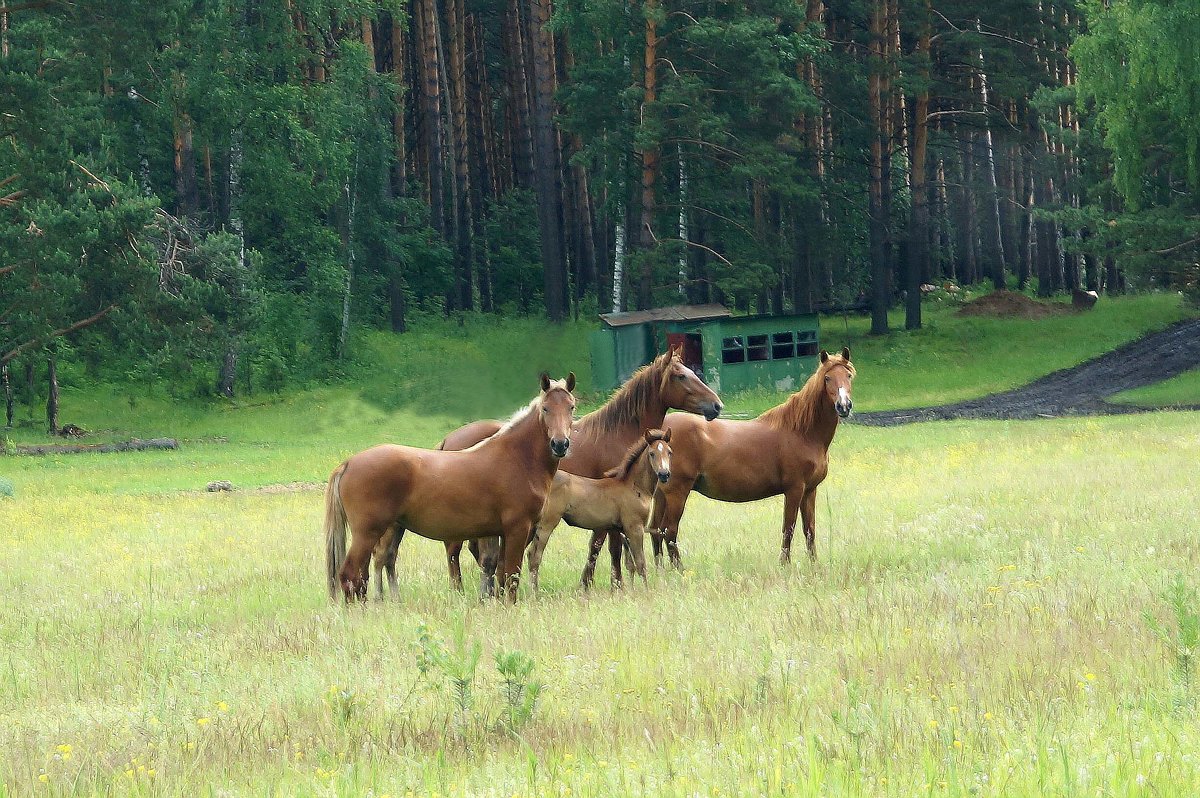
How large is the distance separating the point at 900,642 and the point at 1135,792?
10.6 feet

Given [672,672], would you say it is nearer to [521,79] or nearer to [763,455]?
[763,455]

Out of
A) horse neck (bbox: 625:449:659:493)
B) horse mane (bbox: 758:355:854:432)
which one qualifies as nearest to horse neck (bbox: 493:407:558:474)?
horse neck (bbox: 625:449:659:493)

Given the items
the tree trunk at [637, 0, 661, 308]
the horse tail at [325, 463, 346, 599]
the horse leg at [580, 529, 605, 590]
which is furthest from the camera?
the tree trunk at [637, 0, 661, 308]

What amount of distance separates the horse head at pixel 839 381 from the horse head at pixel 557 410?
326cm

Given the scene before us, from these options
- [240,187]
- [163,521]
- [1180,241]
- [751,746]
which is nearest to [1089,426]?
[1180,241]

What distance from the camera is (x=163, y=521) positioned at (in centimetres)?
2030

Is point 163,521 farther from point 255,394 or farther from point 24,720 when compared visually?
point 255,394

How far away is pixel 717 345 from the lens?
42.1 metres

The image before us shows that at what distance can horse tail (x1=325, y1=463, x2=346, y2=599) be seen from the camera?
37.7ft

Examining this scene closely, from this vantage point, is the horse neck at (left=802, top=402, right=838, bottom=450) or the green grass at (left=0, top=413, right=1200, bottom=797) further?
the horse neck at (left=802, top=402, right=838, bottom=450)

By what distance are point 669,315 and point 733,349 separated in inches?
94.3

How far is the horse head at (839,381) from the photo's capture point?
13.2 metres

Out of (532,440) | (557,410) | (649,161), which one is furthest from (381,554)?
(649,161)

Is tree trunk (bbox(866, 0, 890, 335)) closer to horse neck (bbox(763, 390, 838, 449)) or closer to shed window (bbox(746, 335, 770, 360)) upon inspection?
shed window (bbox(746, 335, 770, 360))
